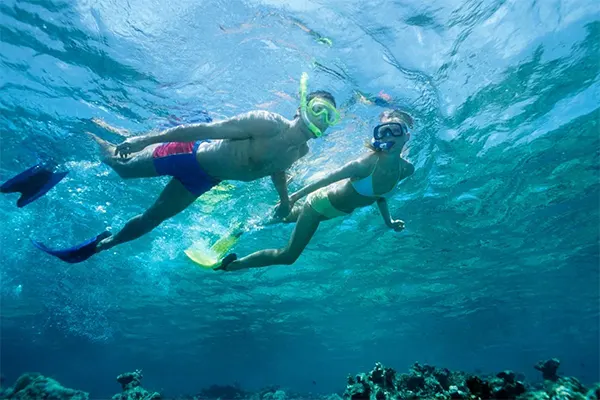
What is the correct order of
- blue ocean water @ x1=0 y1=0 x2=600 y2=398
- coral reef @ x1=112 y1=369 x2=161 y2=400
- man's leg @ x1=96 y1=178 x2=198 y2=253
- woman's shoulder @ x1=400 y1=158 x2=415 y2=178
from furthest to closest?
coral reef @ x1=112 y1=369 x2=161 y2=400 < blue ocean water @ x1=0 y1=0 x2=600 y2=398 < woman's shoulder @ x1=400 y1=158 x2=415 y2=178 < man's leg @ x1=96 y1=178 x2=198 y2=253

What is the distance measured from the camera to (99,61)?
28.3ft

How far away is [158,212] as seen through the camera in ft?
20.6

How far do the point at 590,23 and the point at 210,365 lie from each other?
3073 inches

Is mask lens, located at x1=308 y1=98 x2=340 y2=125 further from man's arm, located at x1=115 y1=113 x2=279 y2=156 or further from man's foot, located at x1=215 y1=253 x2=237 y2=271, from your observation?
man's foot, located at x1=215 y1=253 x2=237 y2=271

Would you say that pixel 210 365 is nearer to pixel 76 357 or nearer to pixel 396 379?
pixel 76 357

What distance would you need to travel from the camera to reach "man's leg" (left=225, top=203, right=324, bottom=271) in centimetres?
708

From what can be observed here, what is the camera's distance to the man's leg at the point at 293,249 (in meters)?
7.08

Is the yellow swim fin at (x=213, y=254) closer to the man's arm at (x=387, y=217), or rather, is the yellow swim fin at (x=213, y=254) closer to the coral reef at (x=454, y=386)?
the man's arm at (x=387, y=217)

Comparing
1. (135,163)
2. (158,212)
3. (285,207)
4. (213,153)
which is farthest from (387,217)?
(135,163)

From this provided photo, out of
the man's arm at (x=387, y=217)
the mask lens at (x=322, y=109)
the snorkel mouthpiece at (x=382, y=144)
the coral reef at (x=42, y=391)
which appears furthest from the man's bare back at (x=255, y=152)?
the coral reef at (x=42, y=391)

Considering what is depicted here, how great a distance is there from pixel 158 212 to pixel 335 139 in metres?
6.65

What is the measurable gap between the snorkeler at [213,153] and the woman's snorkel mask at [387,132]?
102cm

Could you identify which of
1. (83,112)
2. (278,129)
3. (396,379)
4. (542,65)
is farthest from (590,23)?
(83,112)

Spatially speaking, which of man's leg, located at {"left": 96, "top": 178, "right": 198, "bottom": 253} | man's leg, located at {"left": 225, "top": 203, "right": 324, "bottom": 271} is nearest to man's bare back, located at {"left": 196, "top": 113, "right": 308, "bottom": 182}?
man's leg, located at {"left": 96, "top": 178, "right": 198, "bottom": 253}
